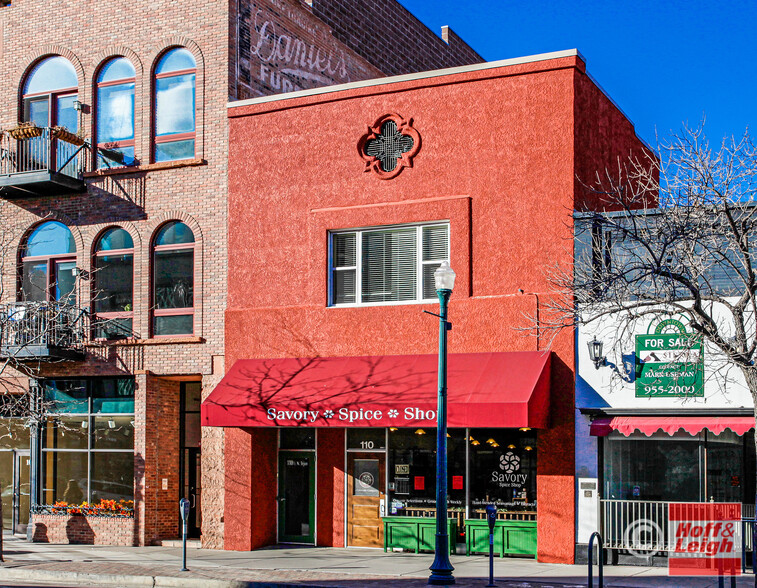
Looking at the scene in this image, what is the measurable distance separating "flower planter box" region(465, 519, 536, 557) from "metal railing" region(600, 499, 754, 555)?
4.80ft

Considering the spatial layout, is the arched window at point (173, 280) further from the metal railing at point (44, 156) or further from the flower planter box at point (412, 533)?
the flower planter box at point (412, 533)

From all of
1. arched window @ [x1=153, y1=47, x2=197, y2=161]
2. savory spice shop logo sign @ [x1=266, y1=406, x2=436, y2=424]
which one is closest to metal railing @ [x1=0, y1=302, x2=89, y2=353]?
arched window @ [x1=153, y1=47, x2=197, y2=161]

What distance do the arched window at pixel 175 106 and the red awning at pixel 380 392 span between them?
5.30 metres

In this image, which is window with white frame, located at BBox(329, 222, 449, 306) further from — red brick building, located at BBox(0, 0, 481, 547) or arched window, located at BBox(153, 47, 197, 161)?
arched window, located at BBox(153, 47, 197, 161)

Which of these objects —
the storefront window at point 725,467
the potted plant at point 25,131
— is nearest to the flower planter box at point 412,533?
the storefront window at point 725,467

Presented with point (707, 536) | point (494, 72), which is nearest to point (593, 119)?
point (494, 72)

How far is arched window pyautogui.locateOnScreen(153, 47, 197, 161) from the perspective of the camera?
75.5 ft

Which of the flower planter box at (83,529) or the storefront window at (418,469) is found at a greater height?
the storefront window at (418,469)

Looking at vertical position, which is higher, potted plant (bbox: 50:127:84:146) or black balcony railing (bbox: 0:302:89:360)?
potted plant (bbox: 50:127:84:146)

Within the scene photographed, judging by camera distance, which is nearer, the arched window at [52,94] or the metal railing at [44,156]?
the metal railing at [44,156]

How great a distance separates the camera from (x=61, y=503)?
76.3ft

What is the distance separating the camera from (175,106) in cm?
2319

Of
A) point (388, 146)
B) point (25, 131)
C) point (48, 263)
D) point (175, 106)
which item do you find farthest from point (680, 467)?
point (25, 131)

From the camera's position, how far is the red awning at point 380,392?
1794 cm
